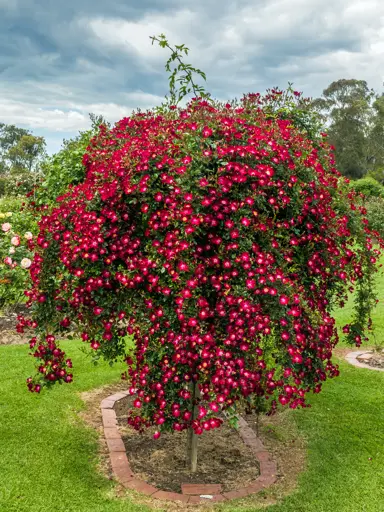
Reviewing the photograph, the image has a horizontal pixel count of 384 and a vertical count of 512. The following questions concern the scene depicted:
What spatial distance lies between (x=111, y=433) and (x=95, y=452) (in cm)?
37

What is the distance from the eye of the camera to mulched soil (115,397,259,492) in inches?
173

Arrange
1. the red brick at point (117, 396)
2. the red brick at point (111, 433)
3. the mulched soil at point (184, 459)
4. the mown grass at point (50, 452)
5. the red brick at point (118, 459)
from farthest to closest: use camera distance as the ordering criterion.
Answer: the red brick at point (117, 396), the red brick at point (111, 433), the red brick at point (118, 459), the mulched soil at point (184, 459), the mown grass at point (50, 452)

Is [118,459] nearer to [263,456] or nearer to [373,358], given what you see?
[263,456]

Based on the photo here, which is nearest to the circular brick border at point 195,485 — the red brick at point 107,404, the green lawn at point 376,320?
the red brick at point 107,404

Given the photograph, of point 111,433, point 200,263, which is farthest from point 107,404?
point 200,263

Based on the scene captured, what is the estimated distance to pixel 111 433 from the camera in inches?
202

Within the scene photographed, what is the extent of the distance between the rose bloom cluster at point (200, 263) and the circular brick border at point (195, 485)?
599mm

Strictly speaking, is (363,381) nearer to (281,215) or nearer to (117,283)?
(281,215)

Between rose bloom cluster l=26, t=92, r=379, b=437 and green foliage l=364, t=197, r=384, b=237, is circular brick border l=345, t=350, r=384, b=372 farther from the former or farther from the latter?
green foliage l=364, t=197, r=384, b=237

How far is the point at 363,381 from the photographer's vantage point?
6789 mm

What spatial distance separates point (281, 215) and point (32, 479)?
2741 mm

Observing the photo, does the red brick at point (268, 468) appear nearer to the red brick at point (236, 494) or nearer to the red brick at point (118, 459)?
the red brick at point (236, 494)

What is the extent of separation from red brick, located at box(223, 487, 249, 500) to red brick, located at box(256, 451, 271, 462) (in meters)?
0.53

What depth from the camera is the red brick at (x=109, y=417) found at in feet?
17.5
